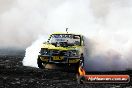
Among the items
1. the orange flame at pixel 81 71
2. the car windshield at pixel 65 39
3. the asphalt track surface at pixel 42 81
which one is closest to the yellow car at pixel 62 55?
the car windshield at pixel 65 39

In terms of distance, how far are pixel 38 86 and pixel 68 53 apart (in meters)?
5.94

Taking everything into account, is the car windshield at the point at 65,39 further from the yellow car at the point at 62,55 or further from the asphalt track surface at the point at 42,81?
the asphalt track surface at the point at 42,81

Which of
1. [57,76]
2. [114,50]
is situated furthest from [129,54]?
[57,76]

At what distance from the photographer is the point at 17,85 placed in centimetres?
1596

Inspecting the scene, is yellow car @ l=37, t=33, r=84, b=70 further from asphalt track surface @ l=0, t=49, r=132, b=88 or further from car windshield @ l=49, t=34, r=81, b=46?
asphalt track surface @ l=0, t=49, r=132, b=88

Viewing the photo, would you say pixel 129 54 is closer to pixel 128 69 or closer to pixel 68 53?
pixel 128 69

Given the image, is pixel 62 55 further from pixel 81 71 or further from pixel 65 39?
pixel 65 39

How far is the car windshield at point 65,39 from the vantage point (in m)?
22.9

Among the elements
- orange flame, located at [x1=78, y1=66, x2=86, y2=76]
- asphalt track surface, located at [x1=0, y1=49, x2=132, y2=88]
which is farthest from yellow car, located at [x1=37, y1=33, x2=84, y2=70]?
asphalt track surface, located at [x1=0, y1=49, x2=132, y2=88]

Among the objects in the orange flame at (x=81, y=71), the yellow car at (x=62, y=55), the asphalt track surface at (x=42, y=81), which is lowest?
the asphalt track surface at (x=42, y=81)

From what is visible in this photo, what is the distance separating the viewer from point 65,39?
23.2 metres

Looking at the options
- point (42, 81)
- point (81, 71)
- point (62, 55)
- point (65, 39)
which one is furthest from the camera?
point (65, 39)

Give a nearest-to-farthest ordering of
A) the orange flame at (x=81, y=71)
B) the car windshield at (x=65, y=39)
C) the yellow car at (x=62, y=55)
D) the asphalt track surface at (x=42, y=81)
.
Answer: the asphalt track surface at (x=42, y=81), the orange flame at (x=81, y=71), the yellow car at (x=62, y=55), the car windshield at (x=65, y=39)

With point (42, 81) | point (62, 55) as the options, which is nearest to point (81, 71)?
point (62, 55)
